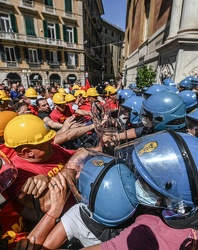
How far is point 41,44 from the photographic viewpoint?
2291 cm

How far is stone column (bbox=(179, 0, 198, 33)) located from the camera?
623 centimetres

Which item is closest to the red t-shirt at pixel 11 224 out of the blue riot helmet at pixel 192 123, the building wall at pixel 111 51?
the blue riot helmet at pixel 192 123

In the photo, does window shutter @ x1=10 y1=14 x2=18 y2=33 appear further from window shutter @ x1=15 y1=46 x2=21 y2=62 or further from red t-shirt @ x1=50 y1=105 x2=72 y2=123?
red t-shirt @ x1=50 y1=105 x2=72 y2=123

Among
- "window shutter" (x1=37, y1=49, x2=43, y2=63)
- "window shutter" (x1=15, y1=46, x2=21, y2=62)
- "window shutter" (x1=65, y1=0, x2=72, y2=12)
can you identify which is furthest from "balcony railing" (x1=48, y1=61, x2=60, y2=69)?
"window shutter" (x1=65, y1=0, x2=72, y2=12)

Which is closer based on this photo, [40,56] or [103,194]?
[103,194]

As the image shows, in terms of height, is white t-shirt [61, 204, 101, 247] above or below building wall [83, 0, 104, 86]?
below

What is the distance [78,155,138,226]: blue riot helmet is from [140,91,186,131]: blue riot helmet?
1.27 meters

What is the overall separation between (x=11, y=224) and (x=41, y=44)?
86.9 feet

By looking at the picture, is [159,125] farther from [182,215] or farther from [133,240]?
[133,240]

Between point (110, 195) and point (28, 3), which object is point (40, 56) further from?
point (110, 195)

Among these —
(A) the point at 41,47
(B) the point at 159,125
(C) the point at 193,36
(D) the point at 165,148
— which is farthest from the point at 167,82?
(A) the point at 41,47

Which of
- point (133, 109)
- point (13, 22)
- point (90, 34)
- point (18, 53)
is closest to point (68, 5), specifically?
point (13, 22)

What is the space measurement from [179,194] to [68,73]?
91.2 feet

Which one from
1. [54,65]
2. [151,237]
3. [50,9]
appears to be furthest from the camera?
[54,65]
